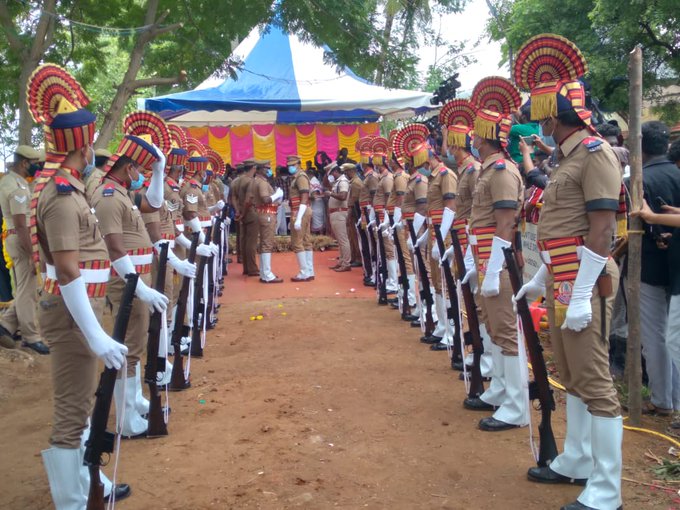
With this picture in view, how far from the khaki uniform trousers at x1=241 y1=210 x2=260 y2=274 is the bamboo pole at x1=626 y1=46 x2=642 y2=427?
28.0 ft

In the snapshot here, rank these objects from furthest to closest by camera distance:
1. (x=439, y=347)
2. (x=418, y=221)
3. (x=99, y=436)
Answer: (x=418, y=221), (x=439, y=347), (x=99, y=436)

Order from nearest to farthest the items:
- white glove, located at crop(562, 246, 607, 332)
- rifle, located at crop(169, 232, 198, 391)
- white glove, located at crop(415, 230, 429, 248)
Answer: white glove, located at crop(562, 246, 607, 332) < rifle, located at crop(169, 232, 198, 391) < white glove, located at crop(415, 230, 429, 248)

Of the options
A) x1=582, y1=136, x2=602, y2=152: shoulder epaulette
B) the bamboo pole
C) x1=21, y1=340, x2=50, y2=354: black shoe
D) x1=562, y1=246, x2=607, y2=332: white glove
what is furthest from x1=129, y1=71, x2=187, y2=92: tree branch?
x1=562, y1=246, x2=607, y2=332: white glove

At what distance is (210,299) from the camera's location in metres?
8.77

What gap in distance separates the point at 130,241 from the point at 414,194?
15.1ft

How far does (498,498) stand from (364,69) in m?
7.16

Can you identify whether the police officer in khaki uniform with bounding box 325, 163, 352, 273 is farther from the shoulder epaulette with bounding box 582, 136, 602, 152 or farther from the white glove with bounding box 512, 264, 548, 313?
the shoulder epaulette with bounding box 582, 136, 602, 152

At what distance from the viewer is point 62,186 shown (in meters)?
3.44

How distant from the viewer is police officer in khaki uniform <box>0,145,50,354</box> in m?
7.30

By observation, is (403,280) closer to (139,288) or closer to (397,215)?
(397,215)

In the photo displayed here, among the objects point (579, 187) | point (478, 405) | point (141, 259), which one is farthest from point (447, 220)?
point (579, 187)

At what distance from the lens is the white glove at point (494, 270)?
4871mm

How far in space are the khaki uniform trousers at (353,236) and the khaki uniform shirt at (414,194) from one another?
4.23 metres

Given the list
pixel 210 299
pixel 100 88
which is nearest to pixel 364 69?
pixel 210 299
